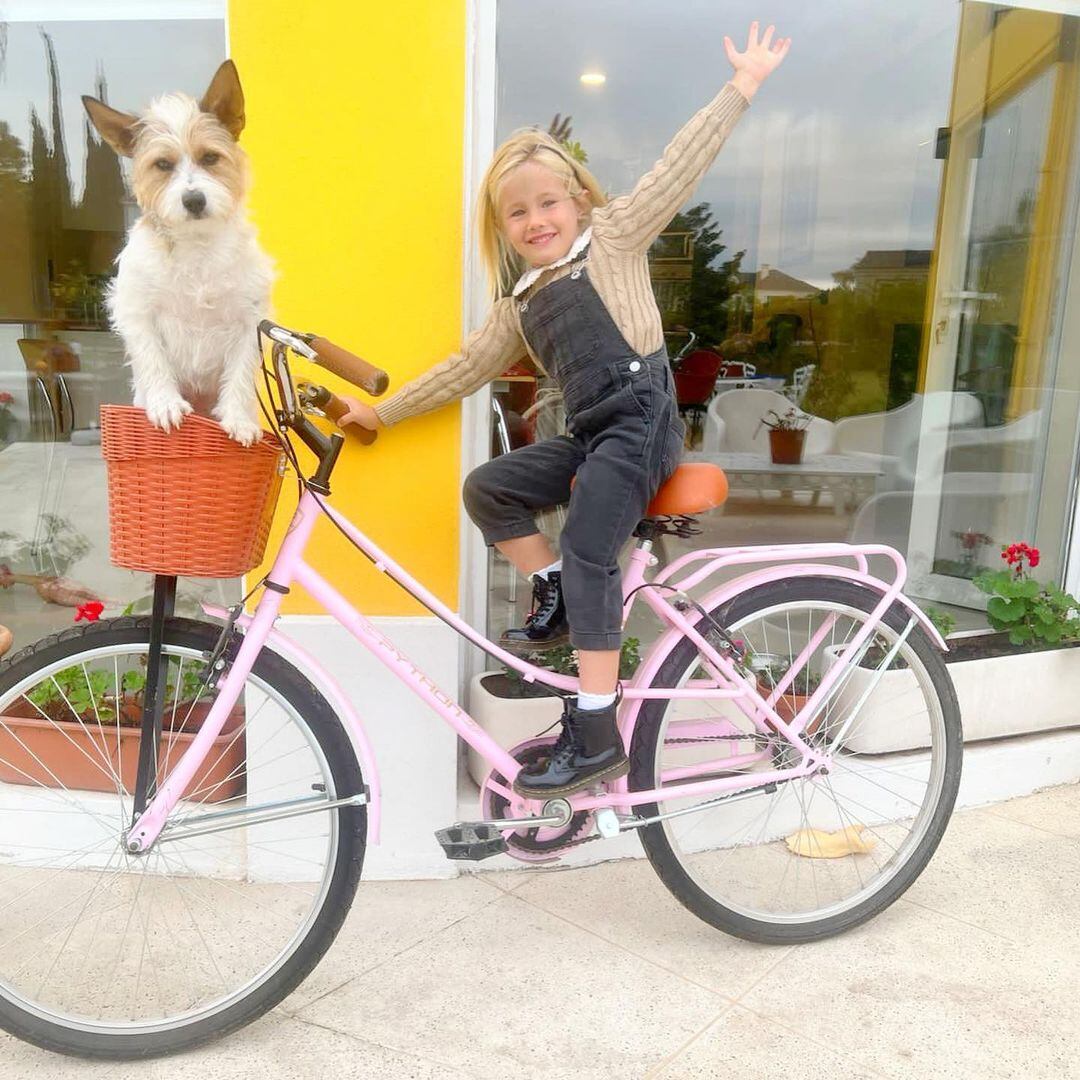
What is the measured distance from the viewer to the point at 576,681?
210 centimetres

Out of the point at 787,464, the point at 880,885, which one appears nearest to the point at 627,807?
the point at 880,885

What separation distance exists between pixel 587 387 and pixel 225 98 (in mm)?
908

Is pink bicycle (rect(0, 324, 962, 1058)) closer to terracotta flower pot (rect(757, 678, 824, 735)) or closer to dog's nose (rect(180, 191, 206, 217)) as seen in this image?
terracotta flower pot (rect(757, 678, 824, 735))

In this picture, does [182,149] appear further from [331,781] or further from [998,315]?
[998,315]

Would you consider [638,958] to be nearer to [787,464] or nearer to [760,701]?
[760,701]

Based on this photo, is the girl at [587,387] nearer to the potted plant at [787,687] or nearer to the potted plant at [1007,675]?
the potted plant at [787,687]

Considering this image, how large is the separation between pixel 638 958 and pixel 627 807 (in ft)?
1.40

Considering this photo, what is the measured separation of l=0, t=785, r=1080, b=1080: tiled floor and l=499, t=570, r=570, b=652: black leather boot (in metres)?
0.76

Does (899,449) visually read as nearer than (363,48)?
No

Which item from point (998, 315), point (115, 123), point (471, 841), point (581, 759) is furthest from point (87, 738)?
point (998, 315)

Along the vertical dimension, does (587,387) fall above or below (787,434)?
above

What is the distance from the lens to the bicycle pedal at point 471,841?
6.73 feet

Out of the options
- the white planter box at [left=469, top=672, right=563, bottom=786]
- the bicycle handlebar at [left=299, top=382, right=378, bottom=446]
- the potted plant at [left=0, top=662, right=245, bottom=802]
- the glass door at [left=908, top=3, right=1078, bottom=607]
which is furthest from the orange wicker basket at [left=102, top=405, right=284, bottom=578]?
the glass door at [left=908, top=3, right=1078, bottom=607]

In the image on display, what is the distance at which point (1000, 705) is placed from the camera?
3131mm
